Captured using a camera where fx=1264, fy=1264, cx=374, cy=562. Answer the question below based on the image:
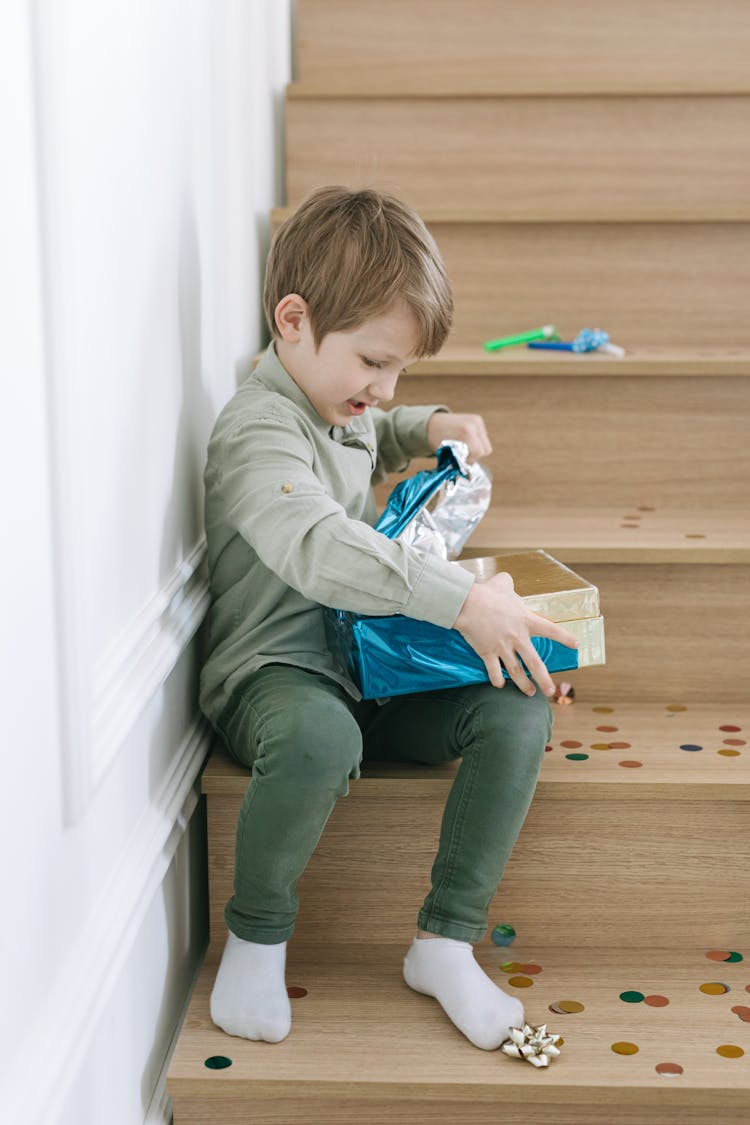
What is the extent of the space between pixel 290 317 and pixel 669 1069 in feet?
2.44

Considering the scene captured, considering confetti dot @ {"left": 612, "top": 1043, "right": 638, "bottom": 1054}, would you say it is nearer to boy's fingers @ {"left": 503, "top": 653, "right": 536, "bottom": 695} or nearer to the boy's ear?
boy's fingers @ {"left": 503, "top": 653, "right": 536, "bottom": 695}

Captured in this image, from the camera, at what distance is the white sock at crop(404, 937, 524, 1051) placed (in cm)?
106

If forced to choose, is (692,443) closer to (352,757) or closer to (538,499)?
(538,499)

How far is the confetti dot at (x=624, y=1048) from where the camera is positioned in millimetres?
1060

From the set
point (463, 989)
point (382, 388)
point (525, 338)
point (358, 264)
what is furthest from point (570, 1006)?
point (525, 338)

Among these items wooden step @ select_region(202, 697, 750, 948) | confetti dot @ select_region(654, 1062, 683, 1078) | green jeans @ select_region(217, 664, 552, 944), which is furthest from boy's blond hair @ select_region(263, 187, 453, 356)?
confetti dot @ select_region(654, 1062, 683, 1078)

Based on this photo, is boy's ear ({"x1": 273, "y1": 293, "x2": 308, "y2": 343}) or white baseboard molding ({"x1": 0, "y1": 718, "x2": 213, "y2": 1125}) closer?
white baseboard molding ({"x1": 0, "y1": 718, "x2": 213, "y2": 1125})

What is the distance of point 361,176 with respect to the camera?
1.80 m

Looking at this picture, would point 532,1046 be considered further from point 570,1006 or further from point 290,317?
point 290,317

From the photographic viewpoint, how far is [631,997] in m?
1.15

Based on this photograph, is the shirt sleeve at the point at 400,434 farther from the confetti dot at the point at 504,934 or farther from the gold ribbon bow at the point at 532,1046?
the gold ribbon bow at the point at 532,1046

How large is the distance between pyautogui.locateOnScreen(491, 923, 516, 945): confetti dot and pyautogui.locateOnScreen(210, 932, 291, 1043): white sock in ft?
0.75

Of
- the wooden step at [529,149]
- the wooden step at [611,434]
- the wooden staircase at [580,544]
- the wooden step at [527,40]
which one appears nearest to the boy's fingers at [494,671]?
the wooden staircase at [580,544]

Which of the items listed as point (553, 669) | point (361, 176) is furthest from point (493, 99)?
point (553, 669)
